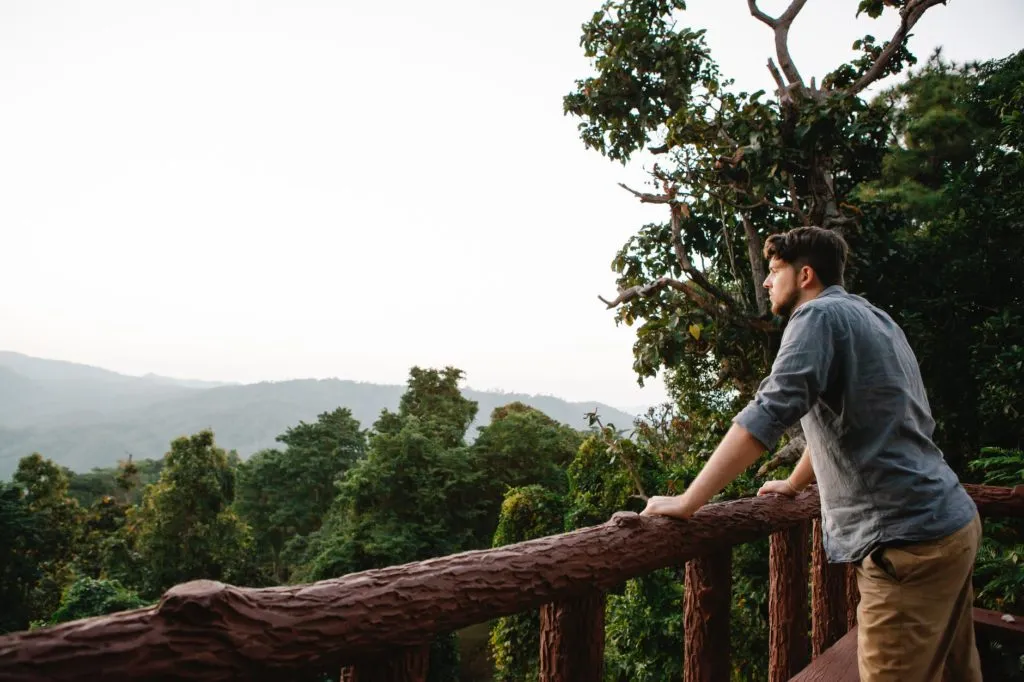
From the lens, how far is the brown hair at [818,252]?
5.18ft

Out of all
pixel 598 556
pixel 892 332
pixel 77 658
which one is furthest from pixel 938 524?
pixel 77 658

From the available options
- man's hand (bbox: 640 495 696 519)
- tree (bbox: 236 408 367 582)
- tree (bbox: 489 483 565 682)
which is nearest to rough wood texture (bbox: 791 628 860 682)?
man's hand (bbox: 640 495 696 519)

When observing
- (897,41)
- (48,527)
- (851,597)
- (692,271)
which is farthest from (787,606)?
(48,527)

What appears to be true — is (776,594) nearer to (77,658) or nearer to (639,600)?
(77,658)

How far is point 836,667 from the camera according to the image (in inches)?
76.6

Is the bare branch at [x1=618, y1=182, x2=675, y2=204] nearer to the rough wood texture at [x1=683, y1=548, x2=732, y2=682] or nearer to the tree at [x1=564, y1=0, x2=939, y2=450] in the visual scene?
the tree at [x1=564, y1=0, x2=939, y2=450]

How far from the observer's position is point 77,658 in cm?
70

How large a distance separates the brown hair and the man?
15cm

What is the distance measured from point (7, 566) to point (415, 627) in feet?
83.4

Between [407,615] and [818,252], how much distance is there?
55.5 inches

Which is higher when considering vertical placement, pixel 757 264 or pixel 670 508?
pixel 757 264

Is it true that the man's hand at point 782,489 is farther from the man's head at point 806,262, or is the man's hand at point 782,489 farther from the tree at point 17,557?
the tree at point 17,557

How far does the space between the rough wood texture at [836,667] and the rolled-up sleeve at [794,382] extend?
113cm

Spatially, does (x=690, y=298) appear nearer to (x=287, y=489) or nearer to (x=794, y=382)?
(x=794, y=382)
